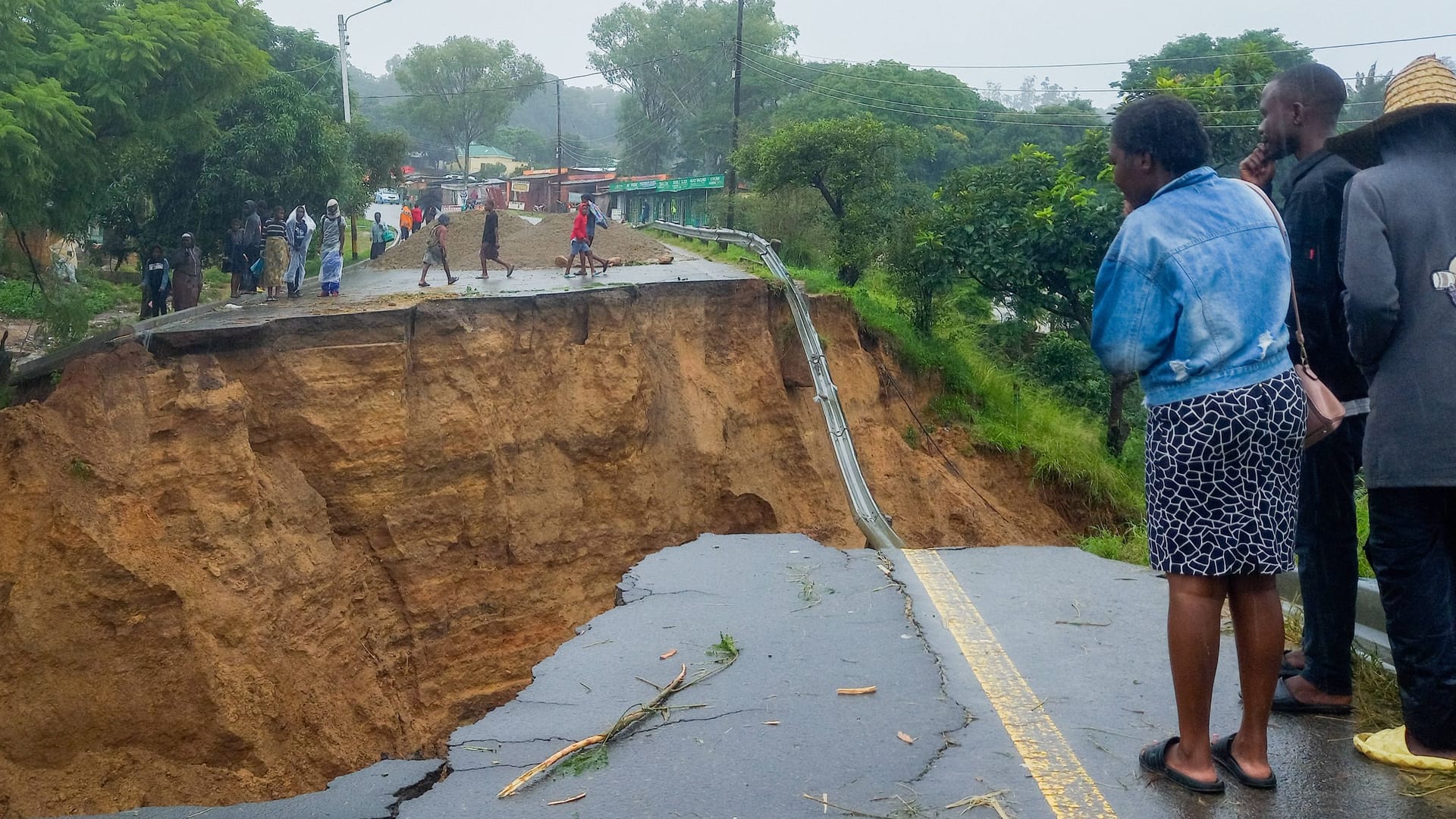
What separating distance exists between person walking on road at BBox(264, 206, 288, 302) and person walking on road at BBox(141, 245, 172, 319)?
1916 millimetres

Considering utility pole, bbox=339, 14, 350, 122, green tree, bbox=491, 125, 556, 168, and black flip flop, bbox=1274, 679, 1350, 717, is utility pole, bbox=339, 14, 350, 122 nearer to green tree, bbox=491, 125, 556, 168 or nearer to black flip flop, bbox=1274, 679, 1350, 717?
black flip flop, bbox=1274, 679, 1350, 717

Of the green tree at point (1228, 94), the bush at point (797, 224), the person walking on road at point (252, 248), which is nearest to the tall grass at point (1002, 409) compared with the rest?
the bush at point (797, 224)

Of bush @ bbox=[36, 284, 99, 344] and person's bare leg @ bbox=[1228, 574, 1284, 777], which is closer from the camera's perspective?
person's bare leg @ bbox=[1228, 574, 1284, 777]

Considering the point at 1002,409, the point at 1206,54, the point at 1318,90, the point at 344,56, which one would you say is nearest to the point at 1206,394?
the point at 1318,90

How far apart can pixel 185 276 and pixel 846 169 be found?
11.3m

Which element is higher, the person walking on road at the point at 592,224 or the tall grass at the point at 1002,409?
the person walking on road at the point at 592,224

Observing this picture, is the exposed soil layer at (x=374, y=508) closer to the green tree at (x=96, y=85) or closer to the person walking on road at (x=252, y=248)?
the green tree at (x=96, y=85)

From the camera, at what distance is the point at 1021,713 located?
160 inches

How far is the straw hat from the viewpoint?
3379 millimetres

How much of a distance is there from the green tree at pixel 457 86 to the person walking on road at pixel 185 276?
52.0 meters

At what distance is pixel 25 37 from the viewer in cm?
1119

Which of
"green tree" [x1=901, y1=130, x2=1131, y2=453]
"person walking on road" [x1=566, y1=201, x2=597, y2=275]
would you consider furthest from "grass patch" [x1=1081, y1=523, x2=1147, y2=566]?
"person walking on road" [x1=566, y1=201, x2=597, y2=275]

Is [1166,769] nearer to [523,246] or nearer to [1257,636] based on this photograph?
[1257,636]

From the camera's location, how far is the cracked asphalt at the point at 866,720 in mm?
3367
